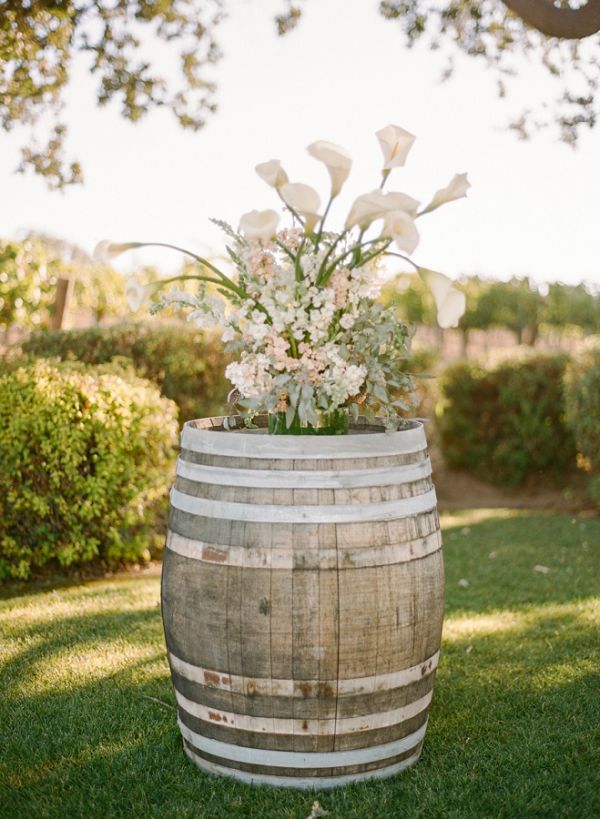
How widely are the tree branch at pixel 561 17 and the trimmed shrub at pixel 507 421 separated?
5758 millimetres

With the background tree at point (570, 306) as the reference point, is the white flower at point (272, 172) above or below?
below

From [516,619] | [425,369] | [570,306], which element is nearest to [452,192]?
[516,619]

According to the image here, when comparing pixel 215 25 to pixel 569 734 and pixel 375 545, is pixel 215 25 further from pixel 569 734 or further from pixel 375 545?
pixel 569 734

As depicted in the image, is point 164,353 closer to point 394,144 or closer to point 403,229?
point 394,144

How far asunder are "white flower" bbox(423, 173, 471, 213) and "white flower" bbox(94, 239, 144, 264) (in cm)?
106

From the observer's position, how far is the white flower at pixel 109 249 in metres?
2.86

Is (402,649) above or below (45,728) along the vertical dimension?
above

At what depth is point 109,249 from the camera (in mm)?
2859

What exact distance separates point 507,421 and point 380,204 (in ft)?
25.5

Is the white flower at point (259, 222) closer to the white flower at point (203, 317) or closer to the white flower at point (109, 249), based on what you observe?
the white flower at point (203, 317)

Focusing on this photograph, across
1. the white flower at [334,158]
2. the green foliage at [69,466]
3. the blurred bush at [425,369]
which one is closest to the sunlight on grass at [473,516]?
the blurred bush at [425,369]

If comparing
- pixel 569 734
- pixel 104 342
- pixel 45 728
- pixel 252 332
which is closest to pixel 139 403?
pixel 104 342

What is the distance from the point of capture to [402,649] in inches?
108

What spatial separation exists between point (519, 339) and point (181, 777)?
37.3 metres
